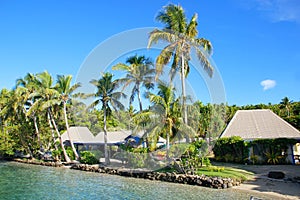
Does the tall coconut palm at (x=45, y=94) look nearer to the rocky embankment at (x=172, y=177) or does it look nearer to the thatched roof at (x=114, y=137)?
the thatched roof at (x=114, y=137)

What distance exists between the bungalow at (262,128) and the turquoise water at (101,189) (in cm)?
943

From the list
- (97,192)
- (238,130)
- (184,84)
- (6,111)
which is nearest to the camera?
(97,192)

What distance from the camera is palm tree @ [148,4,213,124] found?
22.3m

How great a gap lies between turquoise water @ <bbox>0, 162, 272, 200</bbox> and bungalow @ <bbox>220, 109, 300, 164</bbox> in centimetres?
943

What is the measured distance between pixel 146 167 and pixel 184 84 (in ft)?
25.9

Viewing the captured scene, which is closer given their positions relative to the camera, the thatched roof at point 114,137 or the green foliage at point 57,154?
the thatched roof at point 114,137

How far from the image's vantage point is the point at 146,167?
2316 centimetres

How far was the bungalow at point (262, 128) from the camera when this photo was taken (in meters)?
22.8

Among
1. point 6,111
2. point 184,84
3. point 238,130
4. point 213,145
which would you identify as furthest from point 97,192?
point 6,111

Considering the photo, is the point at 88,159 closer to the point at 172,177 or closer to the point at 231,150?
the point at 172,177

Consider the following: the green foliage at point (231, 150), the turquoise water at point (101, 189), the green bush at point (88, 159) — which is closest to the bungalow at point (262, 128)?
the green foliage at point (231, 150)

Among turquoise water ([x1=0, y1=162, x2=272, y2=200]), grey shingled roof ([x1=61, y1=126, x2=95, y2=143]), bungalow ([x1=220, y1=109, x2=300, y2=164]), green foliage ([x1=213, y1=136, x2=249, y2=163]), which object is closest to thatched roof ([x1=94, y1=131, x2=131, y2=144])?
grey shingled roof ([x1=61, y1=126, x2=95, y2=143])

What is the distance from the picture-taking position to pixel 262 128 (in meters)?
24.2

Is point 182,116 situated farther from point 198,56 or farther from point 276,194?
point 276,194
